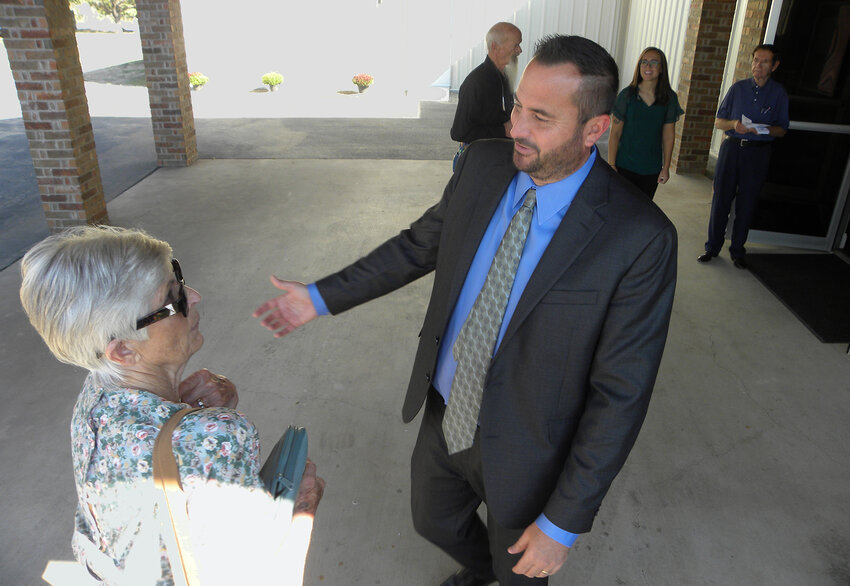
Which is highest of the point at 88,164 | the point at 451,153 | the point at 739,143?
the point at 739,143

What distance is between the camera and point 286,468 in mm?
1570

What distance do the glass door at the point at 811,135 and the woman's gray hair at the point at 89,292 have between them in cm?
596

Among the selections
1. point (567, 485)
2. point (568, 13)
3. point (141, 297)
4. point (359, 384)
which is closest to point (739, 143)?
point (359, 384)

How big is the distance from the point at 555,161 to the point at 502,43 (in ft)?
12.4

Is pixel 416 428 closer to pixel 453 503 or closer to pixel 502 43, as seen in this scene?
pixel 453 503

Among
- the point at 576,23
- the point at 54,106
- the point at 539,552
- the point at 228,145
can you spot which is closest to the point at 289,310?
the point at 539,552

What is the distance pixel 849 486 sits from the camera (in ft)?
10.4

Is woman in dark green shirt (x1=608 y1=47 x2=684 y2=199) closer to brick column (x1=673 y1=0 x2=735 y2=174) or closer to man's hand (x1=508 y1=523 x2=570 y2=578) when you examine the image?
brick column (x1=673 y1=0 x2=735 y2=174)

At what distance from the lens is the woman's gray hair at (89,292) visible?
1435 millimetres

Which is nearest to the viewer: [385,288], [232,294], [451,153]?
[385,288]

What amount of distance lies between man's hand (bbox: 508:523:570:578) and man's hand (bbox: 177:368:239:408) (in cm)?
93

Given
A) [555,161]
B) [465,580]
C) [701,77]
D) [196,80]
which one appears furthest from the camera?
[196,80]

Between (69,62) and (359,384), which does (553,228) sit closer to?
(359,384)

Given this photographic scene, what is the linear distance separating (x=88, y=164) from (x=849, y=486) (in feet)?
20.4
